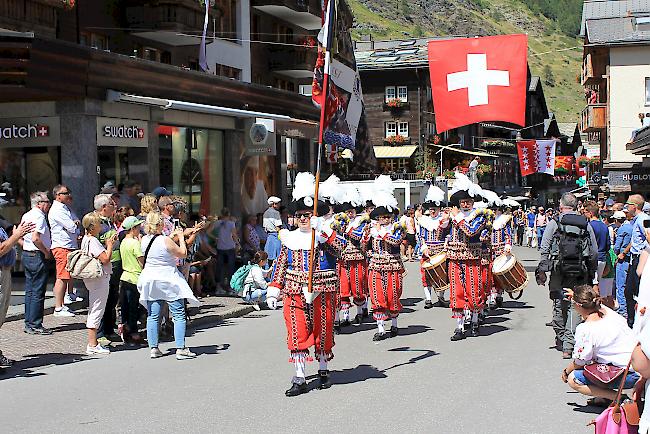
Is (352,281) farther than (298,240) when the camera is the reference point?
Yes

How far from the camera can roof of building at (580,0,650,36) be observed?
5928 cm

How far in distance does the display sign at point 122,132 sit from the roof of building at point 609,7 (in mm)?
45470

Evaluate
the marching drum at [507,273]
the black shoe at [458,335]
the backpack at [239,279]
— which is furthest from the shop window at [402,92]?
the black shoe at [458,335]

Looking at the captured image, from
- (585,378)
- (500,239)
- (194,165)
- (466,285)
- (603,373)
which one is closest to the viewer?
(603,373)

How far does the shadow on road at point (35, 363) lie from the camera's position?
10288 mm

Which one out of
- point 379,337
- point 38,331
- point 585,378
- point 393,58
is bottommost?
point 379,337

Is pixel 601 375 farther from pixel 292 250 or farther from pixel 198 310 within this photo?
pixel 198 310

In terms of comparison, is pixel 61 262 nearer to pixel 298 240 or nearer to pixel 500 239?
pixel 298 240

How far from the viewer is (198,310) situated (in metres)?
15.5

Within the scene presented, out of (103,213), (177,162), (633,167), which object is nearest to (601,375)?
(103,213)

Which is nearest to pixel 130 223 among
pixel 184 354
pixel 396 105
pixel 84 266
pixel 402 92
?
pixel 84 266

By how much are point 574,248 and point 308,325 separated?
3545 mm

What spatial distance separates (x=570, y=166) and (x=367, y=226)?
5811cm

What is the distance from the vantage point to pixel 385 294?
43.1ft
